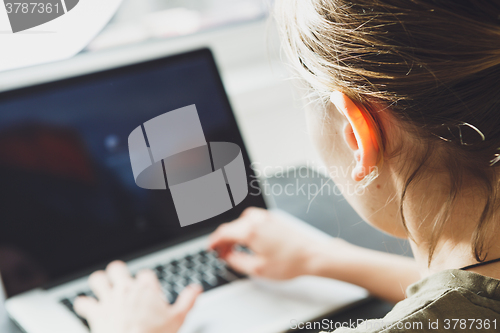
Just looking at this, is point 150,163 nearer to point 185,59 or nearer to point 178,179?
point 178,179

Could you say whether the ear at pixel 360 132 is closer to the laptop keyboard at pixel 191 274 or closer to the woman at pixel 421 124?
the woman at pixel 421 124

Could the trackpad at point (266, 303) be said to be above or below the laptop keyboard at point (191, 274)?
below

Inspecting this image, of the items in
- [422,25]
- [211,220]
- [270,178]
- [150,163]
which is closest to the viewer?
[422,25]

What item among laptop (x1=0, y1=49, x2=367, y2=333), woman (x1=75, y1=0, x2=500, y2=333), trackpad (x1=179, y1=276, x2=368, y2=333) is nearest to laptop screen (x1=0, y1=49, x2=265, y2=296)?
laptop (x1=0, y1=49, x2=367, y2=333)

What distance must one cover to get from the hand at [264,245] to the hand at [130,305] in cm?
9

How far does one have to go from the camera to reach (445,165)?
0.35 m

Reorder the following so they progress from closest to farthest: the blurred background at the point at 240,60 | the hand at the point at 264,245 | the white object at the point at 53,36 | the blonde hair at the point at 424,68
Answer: the blonde hair at the point at 424,68
the white object at the point at 53,36
the hand at the point at 264,245
the blurred background at the point at 240,60

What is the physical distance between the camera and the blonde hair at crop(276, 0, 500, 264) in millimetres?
284

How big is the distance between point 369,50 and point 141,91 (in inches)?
15.9

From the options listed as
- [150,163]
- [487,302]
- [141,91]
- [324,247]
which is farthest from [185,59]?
[487,302]

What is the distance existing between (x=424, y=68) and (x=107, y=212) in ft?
1.58

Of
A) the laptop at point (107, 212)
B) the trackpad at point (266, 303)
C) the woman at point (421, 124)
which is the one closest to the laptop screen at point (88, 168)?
the laptop at point (107, 212)

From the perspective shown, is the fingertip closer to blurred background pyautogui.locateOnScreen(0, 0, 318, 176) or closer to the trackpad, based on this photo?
the trackpad

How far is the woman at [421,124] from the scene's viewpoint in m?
0.29
